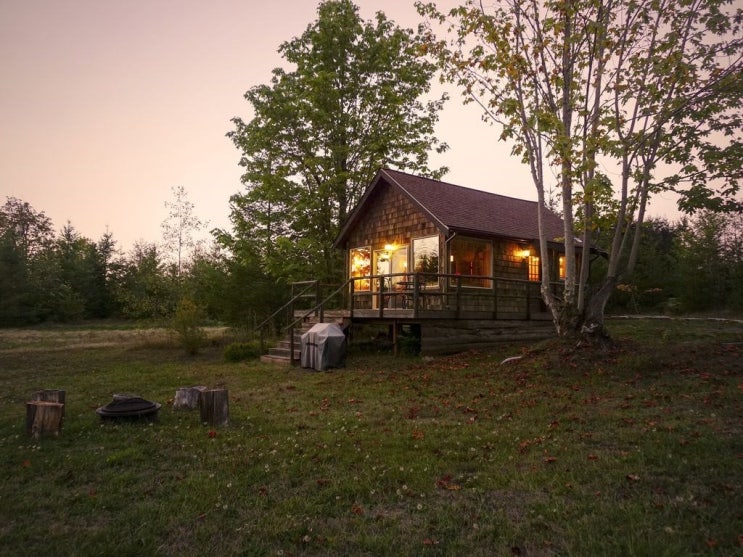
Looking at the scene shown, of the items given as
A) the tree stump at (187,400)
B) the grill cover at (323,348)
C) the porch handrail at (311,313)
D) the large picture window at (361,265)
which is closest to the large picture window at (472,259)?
the large picture window at (361,265)

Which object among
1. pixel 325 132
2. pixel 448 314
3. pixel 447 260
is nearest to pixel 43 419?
pixel 448 314

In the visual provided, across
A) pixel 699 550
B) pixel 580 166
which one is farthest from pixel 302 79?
pixel 699 550

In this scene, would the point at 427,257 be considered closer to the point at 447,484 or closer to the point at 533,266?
the point at 533,266

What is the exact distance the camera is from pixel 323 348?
47.5 ft

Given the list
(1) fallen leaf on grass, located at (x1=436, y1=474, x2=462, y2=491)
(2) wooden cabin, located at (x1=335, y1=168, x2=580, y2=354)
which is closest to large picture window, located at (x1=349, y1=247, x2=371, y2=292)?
(2) wooden cabin, located at (x1=335, y1=168, x2=580, y2=354)

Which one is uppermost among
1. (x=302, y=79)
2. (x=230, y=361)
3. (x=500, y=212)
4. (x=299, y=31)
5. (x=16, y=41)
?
(x=299, y=31)

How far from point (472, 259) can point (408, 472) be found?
48.0 ft

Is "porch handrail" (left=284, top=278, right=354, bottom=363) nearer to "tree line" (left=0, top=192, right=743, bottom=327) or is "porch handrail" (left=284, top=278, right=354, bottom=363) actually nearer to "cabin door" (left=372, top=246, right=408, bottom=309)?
"cabin door" (left=372, top=246, right=408, bottom=309)

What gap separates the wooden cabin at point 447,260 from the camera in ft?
53.7

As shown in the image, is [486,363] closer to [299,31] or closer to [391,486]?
[391,486]

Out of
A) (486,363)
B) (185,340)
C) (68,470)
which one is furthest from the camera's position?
(185,340)

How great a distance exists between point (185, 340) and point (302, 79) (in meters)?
12.8

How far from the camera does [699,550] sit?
3465 mm

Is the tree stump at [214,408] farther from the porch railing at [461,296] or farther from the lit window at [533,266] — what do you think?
the lit window at [533,266]
